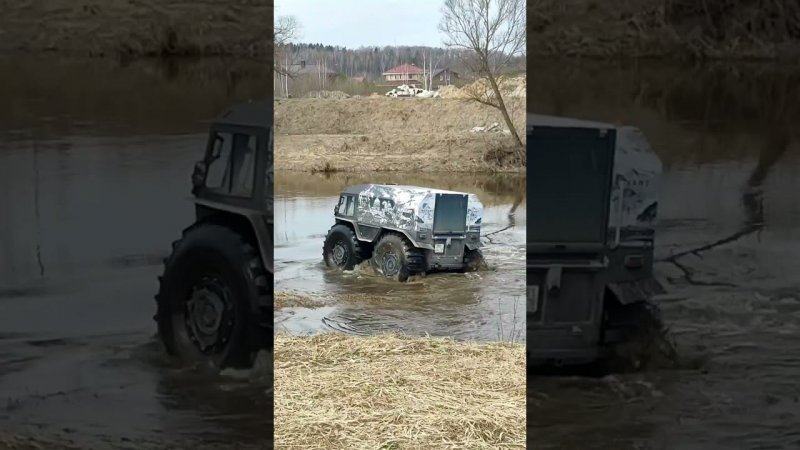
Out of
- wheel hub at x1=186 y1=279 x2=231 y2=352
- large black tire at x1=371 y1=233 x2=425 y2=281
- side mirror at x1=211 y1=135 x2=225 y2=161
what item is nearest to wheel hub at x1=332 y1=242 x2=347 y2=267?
large black tire at x1=371 y1=233 x2=425 y2=281

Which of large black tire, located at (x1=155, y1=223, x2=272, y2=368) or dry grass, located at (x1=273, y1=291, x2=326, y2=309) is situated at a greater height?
large black tire, located at (x1=155, y1=223, x2=272, y2=368)

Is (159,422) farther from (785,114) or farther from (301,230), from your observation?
(301,230)

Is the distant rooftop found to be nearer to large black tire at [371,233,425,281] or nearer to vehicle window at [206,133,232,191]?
large black tire at [371,233,425,281]

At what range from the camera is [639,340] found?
247 centimetres

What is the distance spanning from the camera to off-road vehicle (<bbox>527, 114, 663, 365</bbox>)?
2.42 m

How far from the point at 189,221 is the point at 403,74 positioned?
12744 mm

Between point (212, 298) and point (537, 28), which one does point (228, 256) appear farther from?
point (537, 28)

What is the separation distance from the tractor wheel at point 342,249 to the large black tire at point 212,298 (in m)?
8.04

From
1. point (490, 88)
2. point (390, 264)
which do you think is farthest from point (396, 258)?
point (490, 88)

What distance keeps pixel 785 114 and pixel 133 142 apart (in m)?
2.16

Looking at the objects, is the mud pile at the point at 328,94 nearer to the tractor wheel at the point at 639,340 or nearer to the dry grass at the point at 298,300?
the dry grass at the point at 298,300

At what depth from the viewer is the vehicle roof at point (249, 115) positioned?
252 cm

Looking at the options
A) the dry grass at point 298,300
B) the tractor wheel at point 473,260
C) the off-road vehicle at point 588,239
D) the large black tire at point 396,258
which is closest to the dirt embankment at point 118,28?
the off-road vehicle at point 588,239

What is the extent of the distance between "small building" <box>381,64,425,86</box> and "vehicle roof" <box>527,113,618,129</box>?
1221cm
